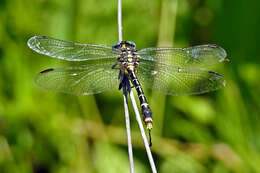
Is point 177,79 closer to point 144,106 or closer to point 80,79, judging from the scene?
point 144,106

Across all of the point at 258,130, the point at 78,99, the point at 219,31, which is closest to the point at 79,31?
the point at 78,99

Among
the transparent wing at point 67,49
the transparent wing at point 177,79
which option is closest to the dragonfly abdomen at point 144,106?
the transparent wing at point 177,79

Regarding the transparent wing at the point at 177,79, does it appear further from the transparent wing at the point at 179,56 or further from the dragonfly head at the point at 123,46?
the dragonfly head at the point at 123,46

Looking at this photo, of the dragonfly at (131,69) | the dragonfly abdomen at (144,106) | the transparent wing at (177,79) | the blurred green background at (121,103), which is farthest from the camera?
the blurred green background at (121,103)

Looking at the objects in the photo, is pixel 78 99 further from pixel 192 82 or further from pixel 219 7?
pixel 219 7

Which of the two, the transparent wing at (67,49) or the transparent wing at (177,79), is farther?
the transparent wing at (177,79)

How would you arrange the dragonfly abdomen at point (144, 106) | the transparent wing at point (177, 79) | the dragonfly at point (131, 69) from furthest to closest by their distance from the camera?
the transparent wing at point (177, 79)
the dragonfly at point (131, 69)
the dragonfly abdomen at point (144, 106)
